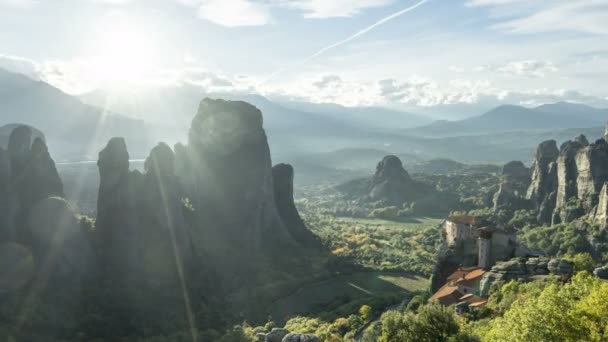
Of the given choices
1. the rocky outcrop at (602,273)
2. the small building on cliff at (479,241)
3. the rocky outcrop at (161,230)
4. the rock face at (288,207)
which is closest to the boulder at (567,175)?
the rock face at (288,207)

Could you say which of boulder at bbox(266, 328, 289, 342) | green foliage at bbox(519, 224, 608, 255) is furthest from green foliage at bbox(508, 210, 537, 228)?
boulder at bbox(266, 328, 289, 342)

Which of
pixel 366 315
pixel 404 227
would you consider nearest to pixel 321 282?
pixel 366 315

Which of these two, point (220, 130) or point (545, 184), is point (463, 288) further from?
point (545, 184)

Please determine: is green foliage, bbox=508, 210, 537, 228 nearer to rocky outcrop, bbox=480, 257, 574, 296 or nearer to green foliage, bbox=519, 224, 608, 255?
green foliage, bbox=519, 224, 608, 255

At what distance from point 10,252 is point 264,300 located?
43928 mm

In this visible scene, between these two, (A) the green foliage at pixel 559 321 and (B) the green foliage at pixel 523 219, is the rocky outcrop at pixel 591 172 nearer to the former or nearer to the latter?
(B) the green foliage at pixel 523 219

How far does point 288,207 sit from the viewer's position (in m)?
142

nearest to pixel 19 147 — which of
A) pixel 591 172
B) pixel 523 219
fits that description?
pixel 591 172

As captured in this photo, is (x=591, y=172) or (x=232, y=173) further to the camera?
(x=591, y=172)

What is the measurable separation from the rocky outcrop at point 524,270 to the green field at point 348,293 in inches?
819

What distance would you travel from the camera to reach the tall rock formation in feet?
509

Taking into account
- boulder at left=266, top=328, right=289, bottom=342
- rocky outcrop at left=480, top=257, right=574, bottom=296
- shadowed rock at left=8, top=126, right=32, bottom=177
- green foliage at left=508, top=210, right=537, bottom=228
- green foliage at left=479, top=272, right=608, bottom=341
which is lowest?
green foliage at left=508, top=210, right=537, bottom=228

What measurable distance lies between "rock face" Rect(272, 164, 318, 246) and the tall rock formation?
7298 centimetres

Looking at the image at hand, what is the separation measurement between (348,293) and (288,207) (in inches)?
1729
